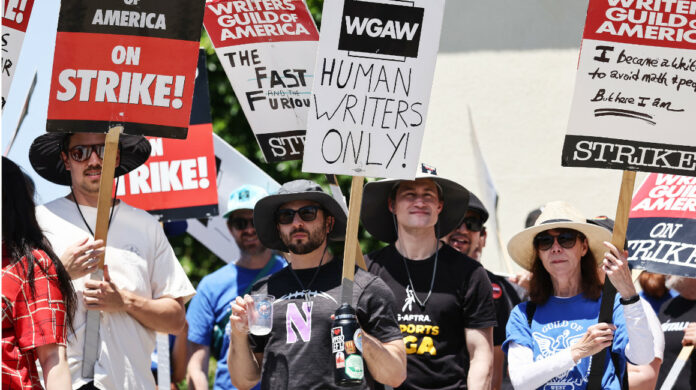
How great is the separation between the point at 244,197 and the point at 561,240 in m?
2.49

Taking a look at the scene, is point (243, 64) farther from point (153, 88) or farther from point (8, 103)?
point (8, 103)

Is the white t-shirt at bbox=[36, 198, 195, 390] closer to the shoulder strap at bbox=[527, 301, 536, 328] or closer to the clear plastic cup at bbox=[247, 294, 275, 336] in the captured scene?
the clear plastic cup at bbox=[247, 294, 275, 336]

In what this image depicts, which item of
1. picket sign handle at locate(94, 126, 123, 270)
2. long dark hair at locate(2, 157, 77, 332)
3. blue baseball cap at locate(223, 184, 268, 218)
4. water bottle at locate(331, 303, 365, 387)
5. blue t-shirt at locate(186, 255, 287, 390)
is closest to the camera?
long dark hair at locate(2, 157, 77, 332)

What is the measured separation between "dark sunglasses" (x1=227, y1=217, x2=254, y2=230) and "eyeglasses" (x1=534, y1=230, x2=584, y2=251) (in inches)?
91.7

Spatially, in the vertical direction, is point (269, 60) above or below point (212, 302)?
above

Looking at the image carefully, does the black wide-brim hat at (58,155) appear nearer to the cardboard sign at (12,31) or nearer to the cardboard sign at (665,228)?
the cardboard sign at (12,31)

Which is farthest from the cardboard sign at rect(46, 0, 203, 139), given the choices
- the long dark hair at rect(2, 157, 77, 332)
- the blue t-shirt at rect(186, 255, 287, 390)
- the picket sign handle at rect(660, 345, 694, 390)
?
the picket sign handle at rect(660, 345, 694, 390)

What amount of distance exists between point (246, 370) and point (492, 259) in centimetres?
654

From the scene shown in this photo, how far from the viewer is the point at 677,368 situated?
677 cm

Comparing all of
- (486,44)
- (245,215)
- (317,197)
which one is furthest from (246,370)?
(486,44)

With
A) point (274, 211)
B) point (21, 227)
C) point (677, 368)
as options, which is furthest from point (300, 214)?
point (677, 368)

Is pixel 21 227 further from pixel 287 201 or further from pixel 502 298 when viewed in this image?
pixel 502 298

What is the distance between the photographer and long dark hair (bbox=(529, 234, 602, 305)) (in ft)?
17.9

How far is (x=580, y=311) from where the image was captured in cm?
537
